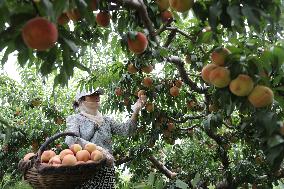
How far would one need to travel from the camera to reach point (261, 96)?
1.53 meters

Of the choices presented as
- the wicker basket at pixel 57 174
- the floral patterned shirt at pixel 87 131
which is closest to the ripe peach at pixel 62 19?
the wicker basket at pixel 57 174

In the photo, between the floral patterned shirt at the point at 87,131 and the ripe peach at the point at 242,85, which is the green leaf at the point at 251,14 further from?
the floral patterned shirt at the point at 87,131

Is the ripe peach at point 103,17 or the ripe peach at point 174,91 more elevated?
the ripe peach at point 174,91

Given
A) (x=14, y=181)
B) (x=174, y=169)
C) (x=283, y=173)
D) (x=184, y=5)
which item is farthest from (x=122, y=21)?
(x=14, y=181)

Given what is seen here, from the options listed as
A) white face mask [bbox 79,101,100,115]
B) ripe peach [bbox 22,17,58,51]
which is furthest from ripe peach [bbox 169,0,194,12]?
white face mask [bbox 79,101,100,115]

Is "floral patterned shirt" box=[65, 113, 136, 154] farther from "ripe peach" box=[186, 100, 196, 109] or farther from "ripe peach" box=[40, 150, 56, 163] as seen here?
"ripe peach" box=[186, 100, 196, 109]

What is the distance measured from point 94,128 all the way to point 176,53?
89 centimetres

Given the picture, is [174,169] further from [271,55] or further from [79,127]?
[271,55]

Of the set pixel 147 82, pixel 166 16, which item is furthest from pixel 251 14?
pixel 147 82

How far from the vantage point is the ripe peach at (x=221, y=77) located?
1.61m

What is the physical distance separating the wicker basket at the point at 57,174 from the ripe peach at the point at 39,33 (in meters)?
1.14

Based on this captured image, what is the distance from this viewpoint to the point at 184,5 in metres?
1.66

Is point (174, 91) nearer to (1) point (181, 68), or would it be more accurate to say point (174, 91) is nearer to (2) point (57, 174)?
(1) point (181, 68)

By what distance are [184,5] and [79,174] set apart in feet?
4.09
